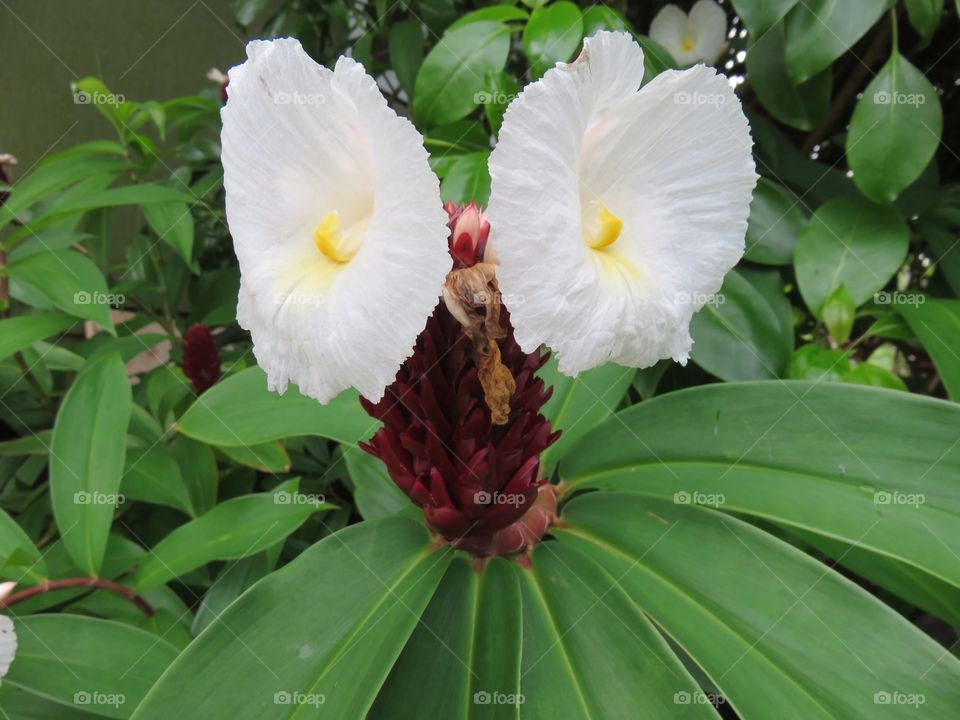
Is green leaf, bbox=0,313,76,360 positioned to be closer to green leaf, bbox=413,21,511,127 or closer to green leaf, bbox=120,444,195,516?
green leaf, bbox=120,444,195,516

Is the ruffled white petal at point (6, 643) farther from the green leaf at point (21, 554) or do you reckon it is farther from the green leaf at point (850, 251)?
the green leaf at point (850, 251)

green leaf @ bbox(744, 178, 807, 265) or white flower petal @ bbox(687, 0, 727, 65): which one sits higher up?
white flower petal @ bbox(687, 0, 727, 65)

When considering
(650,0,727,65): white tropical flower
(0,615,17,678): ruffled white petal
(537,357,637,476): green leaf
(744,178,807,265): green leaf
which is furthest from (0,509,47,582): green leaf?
(650,0,727,65): white tropical flower

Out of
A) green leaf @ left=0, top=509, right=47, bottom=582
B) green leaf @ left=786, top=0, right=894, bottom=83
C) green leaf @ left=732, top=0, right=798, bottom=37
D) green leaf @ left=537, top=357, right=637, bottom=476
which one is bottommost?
green leaf @ left=537, top=357, right=637, bottom=476

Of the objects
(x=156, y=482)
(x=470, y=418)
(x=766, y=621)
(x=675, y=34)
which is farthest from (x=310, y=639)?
(x=675, y=34)

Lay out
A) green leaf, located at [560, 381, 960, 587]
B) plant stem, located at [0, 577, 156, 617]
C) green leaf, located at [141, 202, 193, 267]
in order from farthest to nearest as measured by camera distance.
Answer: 1. green leaf, located at [141, 202, 193, 267]
2. plant stem, located at [0, 577, 156, 617]
3. green leaf, located at [560, 381, 960, 587]

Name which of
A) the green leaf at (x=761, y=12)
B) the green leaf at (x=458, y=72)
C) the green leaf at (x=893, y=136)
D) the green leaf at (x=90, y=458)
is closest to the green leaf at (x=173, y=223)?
the green leaf at (x=90, y=458)

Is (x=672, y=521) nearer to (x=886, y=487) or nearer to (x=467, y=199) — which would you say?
(x=886, y=487)

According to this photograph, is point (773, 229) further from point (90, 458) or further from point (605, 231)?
point (90, 458)

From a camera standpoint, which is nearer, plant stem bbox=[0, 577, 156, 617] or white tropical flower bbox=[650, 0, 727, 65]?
plant stem bbox=[0, 577, 156, 617]
